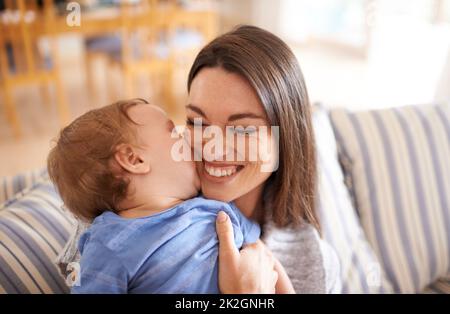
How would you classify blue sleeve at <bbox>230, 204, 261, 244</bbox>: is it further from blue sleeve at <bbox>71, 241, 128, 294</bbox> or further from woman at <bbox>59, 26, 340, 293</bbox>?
blue sleeve at <bbox>71, 241, 128, 294</bbox>

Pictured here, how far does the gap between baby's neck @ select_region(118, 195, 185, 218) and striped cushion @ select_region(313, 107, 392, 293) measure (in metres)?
0.52

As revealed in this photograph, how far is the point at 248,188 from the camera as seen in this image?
949mm

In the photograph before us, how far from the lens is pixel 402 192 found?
135 cm

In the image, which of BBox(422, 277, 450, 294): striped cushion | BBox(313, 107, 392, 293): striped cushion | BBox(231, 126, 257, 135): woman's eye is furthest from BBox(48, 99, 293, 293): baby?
BBox(422, 277, 450, 294): striped cushion

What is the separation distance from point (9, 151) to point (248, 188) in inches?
98.2

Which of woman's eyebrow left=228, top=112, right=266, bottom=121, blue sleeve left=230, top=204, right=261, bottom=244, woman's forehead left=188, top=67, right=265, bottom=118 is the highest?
woman's forehead left=188, top=67, right=265, bottom=118

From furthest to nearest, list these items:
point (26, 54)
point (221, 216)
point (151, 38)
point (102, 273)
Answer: point (151, 38)
point (26, 54)
point (221, 216)
point (102, 273)

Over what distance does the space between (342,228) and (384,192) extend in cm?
21

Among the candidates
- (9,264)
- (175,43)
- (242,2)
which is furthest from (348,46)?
(9,264)

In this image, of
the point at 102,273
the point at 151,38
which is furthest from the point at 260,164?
the point at 151,38

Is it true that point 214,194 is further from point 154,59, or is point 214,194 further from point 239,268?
point 154,59

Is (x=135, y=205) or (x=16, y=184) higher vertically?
(x=135, y=205)

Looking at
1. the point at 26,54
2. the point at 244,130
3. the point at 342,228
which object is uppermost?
the point at 244,130

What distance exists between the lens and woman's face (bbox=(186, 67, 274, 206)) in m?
0.86
